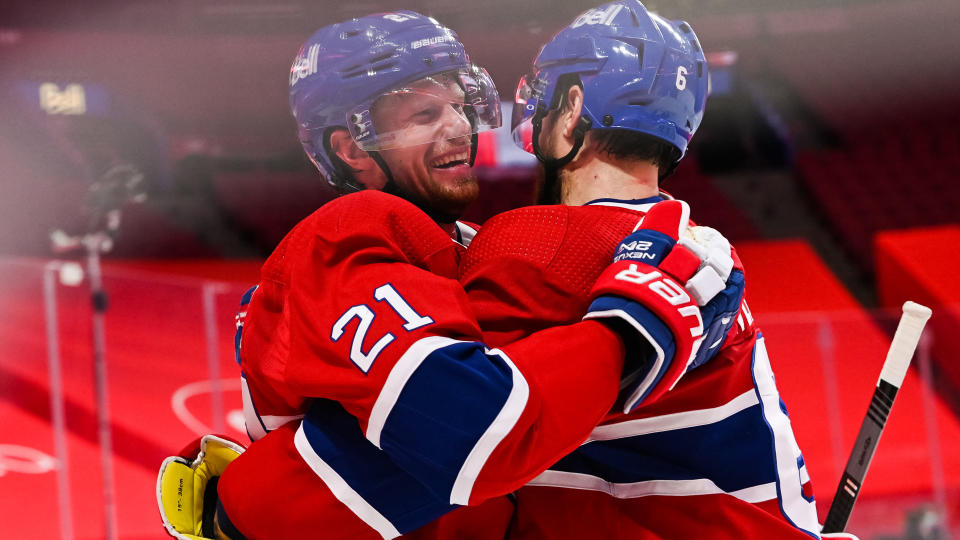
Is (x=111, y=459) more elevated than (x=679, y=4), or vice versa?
(x=679, y=4)

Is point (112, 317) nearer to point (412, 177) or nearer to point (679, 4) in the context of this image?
point (412, 177)

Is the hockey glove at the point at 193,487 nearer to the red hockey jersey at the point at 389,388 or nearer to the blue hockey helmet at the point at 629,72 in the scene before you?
the red hockey jersey at the point at 389,388

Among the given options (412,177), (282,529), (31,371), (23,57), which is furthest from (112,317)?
(23,57)

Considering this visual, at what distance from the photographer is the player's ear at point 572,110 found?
5.39 ft

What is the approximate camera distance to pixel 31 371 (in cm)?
433

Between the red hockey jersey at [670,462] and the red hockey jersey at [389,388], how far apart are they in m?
0.12

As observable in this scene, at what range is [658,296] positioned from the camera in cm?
119

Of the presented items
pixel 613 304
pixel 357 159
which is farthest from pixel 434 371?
pixel 357 159

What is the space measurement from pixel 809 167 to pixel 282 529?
11102mm

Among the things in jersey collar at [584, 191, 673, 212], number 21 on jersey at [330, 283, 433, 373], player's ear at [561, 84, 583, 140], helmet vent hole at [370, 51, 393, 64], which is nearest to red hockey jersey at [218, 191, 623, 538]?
number 21 on jersey at [330, 283, 433, 373]

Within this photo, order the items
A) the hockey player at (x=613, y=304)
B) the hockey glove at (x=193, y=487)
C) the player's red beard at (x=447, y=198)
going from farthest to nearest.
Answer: the player's red beard at (x=447, y=198) → the hockey glove at (x=193, y=487) → the hockey player at (x=613, y=304)

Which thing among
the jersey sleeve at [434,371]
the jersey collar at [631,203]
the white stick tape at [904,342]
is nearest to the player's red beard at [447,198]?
the jersey collar at [631,203]

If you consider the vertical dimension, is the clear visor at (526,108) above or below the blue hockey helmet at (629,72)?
below

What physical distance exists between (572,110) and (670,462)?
0.62 meters
